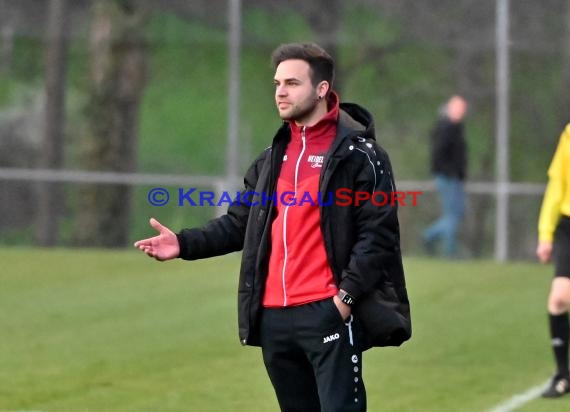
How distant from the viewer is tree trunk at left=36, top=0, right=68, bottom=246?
19500mm

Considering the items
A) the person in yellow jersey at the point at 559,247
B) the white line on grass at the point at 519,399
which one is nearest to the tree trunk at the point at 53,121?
the white line on grass at the point at 519,399

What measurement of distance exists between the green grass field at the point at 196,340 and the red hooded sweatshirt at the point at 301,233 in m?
3.20

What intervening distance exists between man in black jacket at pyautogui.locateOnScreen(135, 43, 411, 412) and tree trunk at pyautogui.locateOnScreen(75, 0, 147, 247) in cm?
1331

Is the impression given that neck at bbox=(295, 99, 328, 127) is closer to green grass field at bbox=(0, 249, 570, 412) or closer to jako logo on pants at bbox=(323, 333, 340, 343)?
jako logo on pants at bbox=(323, 333, 340, 343)

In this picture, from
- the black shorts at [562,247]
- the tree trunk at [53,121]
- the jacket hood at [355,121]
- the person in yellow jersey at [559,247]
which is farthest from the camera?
the tree trunk at [53,121]

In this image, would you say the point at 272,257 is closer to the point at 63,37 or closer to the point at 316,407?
the point at 316,407

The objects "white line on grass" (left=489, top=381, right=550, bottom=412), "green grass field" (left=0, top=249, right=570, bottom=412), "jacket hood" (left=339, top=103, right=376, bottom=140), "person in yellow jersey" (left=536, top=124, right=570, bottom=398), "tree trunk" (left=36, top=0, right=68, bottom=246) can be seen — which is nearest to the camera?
"jacket hood" (left=339, top=103, right=376, bottom=140)

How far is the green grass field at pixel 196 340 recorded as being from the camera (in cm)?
969

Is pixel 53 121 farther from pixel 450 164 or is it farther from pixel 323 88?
pixel 323 88

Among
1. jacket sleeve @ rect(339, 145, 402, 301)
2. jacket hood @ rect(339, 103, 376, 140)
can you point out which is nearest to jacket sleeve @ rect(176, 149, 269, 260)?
jacket hood @ rect(339, 103, 376, 140)

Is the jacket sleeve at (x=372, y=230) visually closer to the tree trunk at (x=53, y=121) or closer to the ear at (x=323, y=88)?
the ear at (x=323, y=88)

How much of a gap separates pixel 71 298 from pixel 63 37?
6017mm

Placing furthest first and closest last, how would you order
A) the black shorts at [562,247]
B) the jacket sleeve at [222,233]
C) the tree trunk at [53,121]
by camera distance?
the tree trunk at [53,121] → the black shorts at [562,247] → the jacket sleeve at [222,233]

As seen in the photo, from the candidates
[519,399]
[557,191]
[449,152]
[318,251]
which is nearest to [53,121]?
[449,152]
